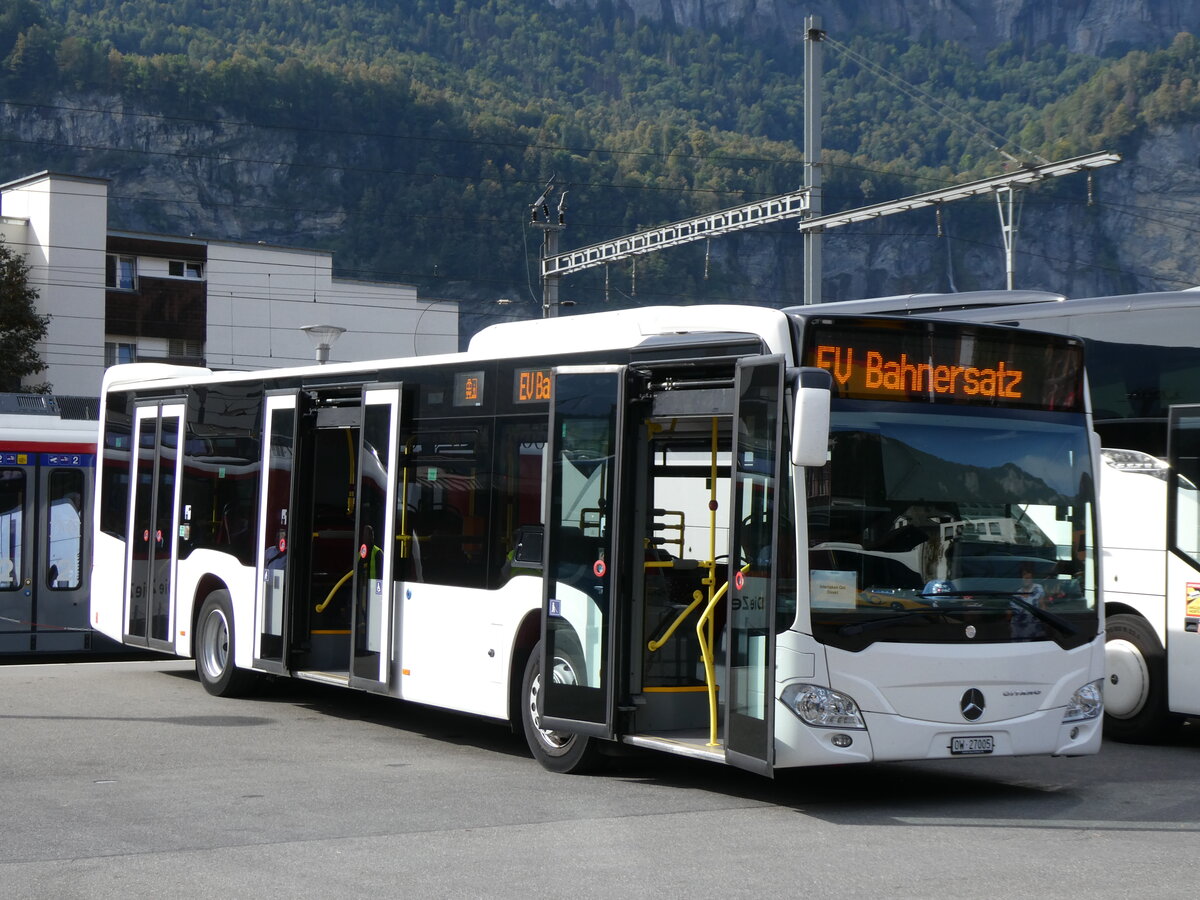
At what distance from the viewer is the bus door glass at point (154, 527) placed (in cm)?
1580

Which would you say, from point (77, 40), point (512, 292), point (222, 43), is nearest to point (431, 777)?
point (512, 292)

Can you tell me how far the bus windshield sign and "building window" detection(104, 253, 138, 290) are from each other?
51.6 m

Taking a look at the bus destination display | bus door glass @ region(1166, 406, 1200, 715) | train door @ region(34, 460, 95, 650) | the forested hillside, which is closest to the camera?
the bus destination display

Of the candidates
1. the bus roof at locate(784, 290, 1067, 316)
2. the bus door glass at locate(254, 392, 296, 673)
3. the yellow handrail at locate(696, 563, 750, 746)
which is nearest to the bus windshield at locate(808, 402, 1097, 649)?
the yellow handrail at locate(696, 563, 750, 746)

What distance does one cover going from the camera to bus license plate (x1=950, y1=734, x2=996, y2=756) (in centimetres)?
932

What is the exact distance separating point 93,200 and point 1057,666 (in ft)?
170

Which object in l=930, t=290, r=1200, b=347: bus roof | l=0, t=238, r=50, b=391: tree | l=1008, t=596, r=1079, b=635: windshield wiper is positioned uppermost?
l=0, t=238, r=50, b=391: tree

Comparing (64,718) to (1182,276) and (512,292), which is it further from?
(1182,276)

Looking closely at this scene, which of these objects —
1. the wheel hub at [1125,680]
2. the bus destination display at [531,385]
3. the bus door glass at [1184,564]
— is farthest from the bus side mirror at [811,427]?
the wheel hub at [1125,680]

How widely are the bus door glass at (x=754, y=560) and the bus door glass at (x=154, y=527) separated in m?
7.96

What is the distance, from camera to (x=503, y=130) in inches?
4289

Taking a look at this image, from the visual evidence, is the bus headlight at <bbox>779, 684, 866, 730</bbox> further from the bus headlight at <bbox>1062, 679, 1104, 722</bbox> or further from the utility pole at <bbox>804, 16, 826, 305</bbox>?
the utility pole at <bbox>804, 16, 826, 305</bbox>

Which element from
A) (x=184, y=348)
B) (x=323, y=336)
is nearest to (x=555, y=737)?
(x=323, y=336)

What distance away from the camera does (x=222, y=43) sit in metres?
127
